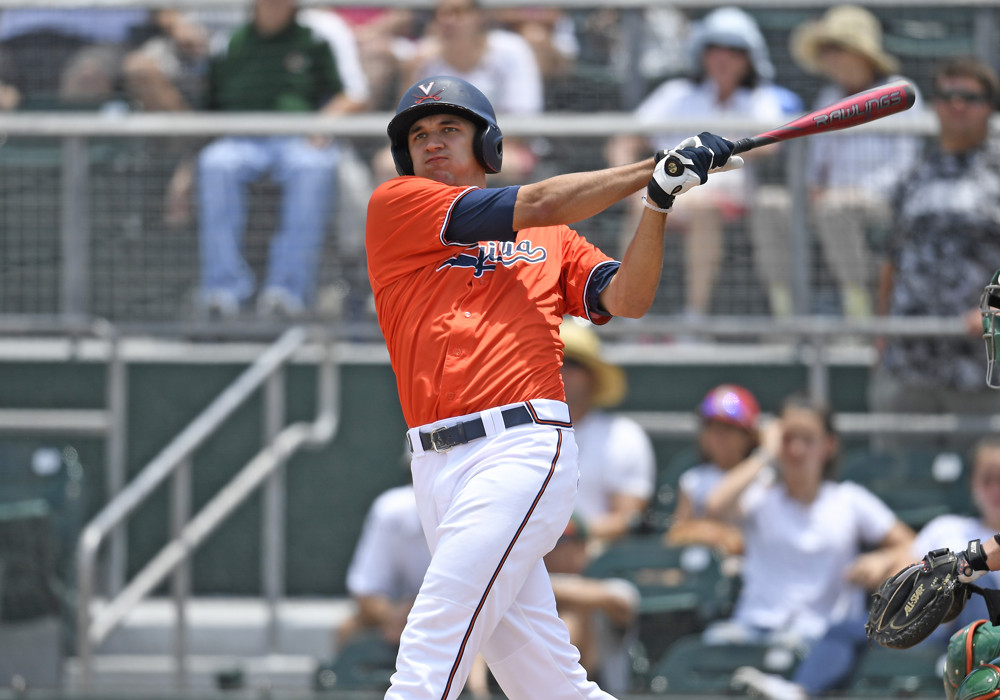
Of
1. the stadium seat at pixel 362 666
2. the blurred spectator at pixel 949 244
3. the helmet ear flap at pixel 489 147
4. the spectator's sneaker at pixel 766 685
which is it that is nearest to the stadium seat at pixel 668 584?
the spectator's sneaker at pixel 766 685

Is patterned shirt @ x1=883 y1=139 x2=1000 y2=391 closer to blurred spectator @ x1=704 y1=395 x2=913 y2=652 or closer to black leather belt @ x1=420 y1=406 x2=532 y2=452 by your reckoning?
blurred spectator @ x1=704 y1=395 x2=913 y2=652

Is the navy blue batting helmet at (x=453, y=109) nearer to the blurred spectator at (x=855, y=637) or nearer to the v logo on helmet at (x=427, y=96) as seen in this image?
the v logo on helmet at (x=427, y=96)

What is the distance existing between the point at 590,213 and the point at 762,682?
2.80m

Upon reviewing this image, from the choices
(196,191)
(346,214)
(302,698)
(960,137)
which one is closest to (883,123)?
(960,137)

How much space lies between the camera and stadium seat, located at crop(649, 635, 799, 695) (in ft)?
18.6

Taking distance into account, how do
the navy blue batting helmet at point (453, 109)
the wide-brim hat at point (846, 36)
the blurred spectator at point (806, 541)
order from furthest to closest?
the wide-brim hat at point (846, 36), the blurred spectator at point (806, 541), the navy blue batting helmet at point (453, 109)

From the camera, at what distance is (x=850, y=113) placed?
11.7ft

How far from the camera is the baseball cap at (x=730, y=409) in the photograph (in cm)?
615

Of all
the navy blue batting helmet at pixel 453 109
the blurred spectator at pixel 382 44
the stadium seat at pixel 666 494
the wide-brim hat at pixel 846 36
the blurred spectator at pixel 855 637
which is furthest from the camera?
the blurred spectator at pixel 382 44

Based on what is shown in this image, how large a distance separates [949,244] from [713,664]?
219 centimetres

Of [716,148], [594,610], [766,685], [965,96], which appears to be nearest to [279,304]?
[594,610]

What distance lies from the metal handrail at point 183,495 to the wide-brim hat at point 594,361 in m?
1.19

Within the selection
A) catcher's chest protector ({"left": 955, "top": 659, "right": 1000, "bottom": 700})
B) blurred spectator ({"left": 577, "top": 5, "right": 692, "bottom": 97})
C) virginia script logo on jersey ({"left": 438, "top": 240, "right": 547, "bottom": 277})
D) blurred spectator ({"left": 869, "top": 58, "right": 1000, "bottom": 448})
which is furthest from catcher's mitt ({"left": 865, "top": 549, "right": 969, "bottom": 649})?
blurred spectator ({"left": 577, "top": 5, "right": 692, "bottom": 97})

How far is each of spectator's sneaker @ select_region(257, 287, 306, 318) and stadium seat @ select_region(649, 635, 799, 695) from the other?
2488 millimetres
